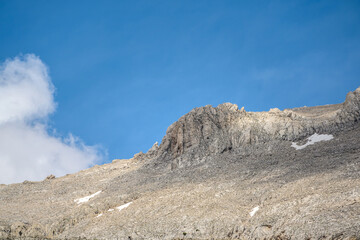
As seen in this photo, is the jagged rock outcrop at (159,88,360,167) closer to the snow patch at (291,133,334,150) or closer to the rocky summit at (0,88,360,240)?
the rocky summit at (0,88,360,240)

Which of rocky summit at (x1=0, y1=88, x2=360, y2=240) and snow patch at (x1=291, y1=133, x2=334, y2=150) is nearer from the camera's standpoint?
rocky summit at (x1=0, y1=88, x2=360, y2=240)

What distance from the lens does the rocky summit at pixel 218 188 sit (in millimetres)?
41375

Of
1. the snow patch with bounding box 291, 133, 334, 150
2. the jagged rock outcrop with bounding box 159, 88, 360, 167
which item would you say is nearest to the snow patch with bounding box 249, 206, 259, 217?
the snow patch with bounding box 291, 133, 334, 150

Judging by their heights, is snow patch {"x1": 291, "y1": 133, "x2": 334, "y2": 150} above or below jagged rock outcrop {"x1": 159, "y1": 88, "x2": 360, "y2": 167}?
below

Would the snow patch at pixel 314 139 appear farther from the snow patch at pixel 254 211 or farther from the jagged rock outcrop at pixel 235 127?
the snow patch at pixel 254 211

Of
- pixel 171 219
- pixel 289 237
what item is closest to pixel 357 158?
pixel 289 237

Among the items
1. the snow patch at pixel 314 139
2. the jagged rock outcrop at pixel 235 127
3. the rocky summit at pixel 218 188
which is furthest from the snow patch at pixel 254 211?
the jagged rock outcrop at pixel 235 127

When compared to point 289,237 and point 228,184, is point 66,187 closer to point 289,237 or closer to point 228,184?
point 228,184

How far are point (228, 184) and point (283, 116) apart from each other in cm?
3611

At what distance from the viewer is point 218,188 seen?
195ft

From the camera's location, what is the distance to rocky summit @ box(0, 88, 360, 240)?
136 feet

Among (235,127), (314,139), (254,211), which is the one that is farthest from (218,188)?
(235,127)

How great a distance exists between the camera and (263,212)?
43.8m

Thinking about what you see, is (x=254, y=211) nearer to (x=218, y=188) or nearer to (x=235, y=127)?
(x=218, y=188)
